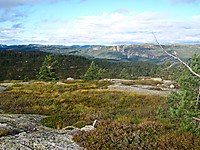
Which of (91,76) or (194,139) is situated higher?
(194,139)

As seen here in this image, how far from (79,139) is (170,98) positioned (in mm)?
8199

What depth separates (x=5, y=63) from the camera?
165 meters

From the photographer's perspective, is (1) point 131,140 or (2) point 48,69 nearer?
(1) point 131,140

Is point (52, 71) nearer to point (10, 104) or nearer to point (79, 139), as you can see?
point (10, 104)

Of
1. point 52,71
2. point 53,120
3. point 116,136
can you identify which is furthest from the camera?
point 52,71

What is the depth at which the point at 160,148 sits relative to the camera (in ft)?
19.0

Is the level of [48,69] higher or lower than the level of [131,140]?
lower

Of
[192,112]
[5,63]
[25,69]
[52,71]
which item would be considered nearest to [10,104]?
[192,112]

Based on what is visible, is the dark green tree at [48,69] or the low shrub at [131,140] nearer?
the low shrub at [131,140]

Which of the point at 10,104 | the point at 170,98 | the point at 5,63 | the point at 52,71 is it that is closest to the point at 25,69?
the point at 5,63

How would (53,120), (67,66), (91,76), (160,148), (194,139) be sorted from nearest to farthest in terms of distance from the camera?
(160,148), (194,139), (53,120), (91,76), (67,66)

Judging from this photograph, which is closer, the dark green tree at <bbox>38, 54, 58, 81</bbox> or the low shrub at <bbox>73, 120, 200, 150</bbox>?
the low shrub at <bbox>73, 120, 200, 150</bbox>

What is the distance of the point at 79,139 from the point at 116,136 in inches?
66.3

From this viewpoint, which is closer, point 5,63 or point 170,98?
point 170,98
